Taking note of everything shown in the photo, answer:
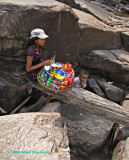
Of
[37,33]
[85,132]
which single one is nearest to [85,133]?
[85,132]

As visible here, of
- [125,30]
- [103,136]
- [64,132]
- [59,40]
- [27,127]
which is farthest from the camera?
[125,30]

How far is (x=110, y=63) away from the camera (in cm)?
496

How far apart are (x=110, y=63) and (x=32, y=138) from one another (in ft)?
11.0

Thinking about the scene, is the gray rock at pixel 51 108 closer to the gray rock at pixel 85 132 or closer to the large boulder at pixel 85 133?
the large boulder at pixel 85 133

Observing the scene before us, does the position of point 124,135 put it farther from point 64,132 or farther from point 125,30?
point 125,30

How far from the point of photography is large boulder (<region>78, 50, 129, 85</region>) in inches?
194

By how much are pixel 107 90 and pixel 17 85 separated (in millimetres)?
2280

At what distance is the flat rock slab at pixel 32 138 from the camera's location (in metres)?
2.12

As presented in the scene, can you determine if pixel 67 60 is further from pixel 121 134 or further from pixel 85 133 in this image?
pixel 121 134

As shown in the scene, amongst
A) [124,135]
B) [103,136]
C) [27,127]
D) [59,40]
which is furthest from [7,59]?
[124,135]

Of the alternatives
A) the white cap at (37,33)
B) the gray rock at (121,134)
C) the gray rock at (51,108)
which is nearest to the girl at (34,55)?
the white cap at (37,33)

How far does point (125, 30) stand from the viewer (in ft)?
19.1

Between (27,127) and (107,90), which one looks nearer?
(27,127)

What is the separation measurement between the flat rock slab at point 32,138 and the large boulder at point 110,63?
102 inches
